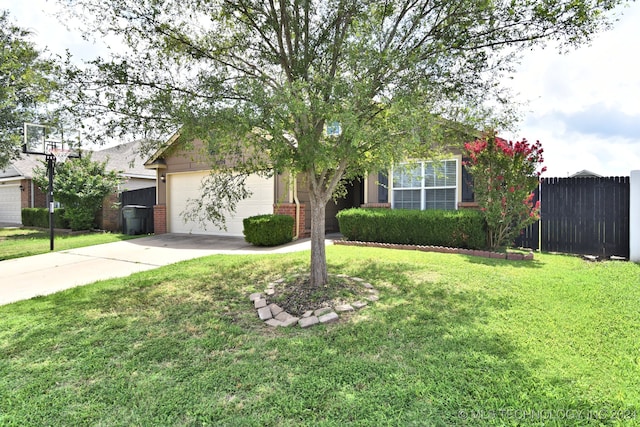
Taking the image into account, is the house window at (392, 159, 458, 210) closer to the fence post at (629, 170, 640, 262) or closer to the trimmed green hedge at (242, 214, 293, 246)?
the trimmed green hedge at (242, 214, 293, 246)

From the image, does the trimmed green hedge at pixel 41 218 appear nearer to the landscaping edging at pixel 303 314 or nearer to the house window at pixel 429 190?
the house window at pixel 429 190

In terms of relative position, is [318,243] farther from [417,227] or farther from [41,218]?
[41,218]

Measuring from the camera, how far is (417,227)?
879 cm

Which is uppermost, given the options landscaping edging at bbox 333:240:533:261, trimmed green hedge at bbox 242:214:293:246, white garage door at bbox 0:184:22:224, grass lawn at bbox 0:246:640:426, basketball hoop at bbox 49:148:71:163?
basketball hoop at bbox 49:148:71:163

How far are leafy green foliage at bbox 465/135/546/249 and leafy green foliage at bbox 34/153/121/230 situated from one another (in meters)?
14.6

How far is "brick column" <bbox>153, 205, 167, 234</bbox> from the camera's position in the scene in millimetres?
13734

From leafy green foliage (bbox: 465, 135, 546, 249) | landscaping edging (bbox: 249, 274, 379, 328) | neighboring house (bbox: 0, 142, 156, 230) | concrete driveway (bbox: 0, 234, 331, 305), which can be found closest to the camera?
landscaping edging (bbox: 249, 274, 379, 328)

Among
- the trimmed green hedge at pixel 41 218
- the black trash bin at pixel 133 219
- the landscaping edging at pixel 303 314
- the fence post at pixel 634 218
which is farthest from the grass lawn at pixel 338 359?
the trimmed green hedge at pixel 41 218

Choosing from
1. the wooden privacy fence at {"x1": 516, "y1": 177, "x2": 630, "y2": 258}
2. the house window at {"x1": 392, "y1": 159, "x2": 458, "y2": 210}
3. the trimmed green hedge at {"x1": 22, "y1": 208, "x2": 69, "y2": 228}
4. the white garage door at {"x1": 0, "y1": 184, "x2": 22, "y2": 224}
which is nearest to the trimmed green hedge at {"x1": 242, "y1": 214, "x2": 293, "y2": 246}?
the house window at {"x1": 392, "y1": 159, "x2": 458, "y2": 210}

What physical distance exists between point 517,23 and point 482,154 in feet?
12.3

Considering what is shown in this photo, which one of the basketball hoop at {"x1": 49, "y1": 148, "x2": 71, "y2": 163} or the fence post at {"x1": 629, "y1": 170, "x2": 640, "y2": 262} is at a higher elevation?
the basketball hoop at {"x1": 49, "y1": 148, "x2": 71, "y2": 163}

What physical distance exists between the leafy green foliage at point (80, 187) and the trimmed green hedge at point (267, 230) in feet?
28.7

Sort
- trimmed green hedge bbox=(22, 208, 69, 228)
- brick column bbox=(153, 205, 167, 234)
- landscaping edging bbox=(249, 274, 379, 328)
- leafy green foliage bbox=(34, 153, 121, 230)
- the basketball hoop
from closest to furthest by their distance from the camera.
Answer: landscaping edging bbox=(249, 274, 379, 328) → the basketball hoop → brick column bbox=(153, 205, 167, 234) → leafy green foliage bbox=(34, 153, 121, 230) → trimmed green hedge bbox=(22, 208, 69, 228)

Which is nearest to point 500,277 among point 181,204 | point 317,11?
point 317,11
